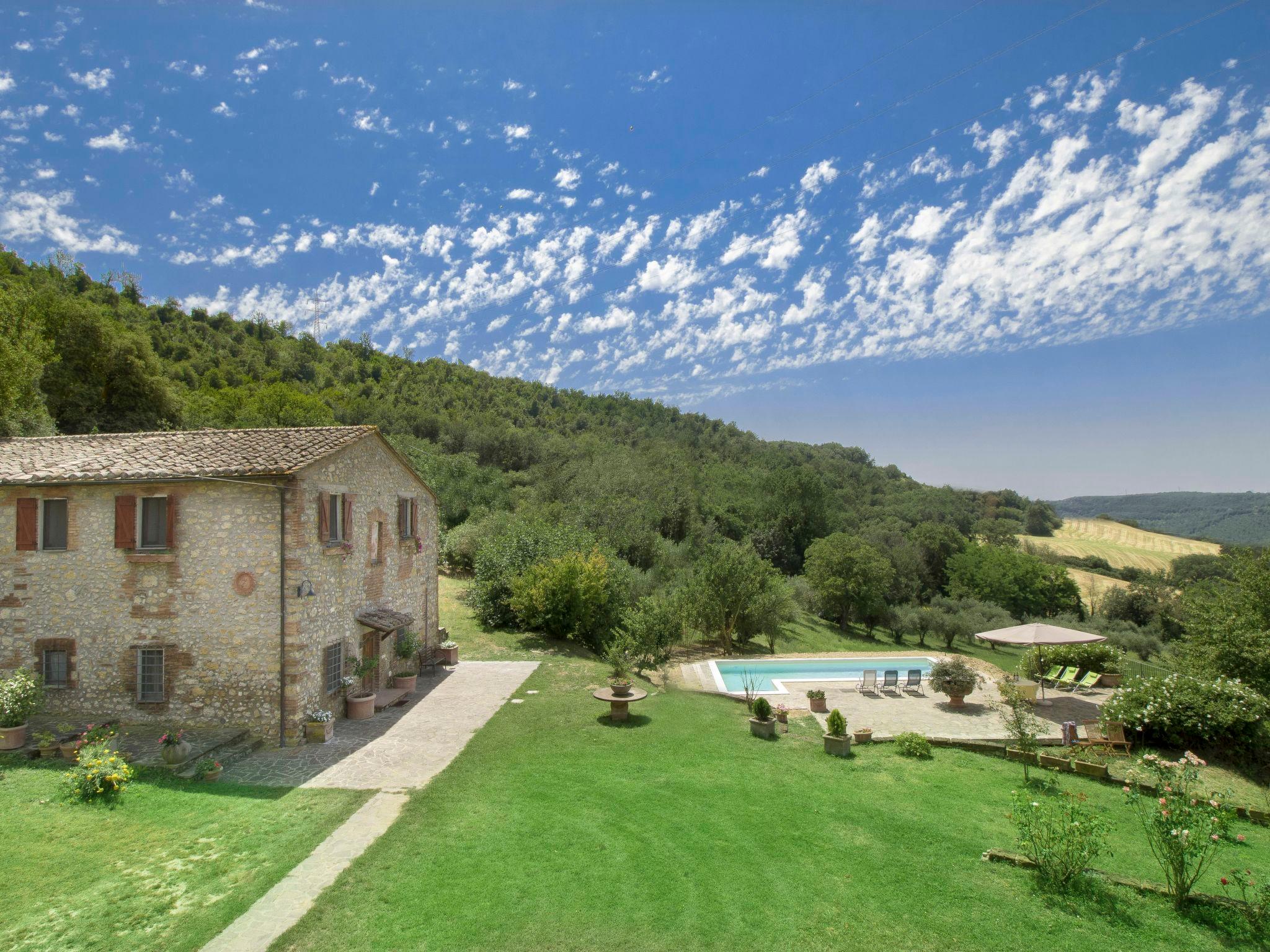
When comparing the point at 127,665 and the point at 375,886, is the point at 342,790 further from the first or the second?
the point at 127,665

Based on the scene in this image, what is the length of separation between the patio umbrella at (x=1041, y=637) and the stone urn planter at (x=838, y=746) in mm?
6810

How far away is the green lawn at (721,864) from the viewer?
647 centimetres

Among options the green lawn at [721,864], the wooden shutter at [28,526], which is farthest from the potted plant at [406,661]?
the wooden shutter at [28,526]

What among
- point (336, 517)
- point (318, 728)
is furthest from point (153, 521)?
point (318, 728)

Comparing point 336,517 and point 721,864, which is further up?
point 336,517

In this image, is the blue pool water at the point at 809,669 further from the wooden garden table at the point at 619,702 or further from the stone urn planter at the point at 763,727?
the wooden garden table at the point at 619,702

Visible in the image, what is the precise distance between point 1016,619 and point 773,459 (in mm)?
46775

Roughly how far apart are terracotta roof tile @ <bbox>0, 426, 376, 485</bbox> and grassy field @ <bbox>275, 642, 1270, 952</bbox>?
691 cm

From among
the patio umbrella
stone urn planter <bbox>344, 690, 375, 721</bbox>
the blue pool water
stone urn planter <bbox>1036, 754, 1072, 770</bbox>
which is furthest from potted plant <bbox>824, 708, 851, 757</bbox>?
stone urn planter <bbox>344, 690, 375, 721</bbox>

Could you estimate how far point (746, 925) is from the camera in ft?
21.6

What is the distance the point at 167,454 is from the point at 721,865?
13089mm

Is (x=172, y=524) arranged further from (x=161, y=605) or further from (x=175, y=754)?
(x=175, y=754)

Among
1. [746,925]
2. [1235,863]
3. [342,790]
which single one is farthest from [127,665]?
[1235,863]

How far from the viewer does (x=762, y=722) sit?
45.2 ft
